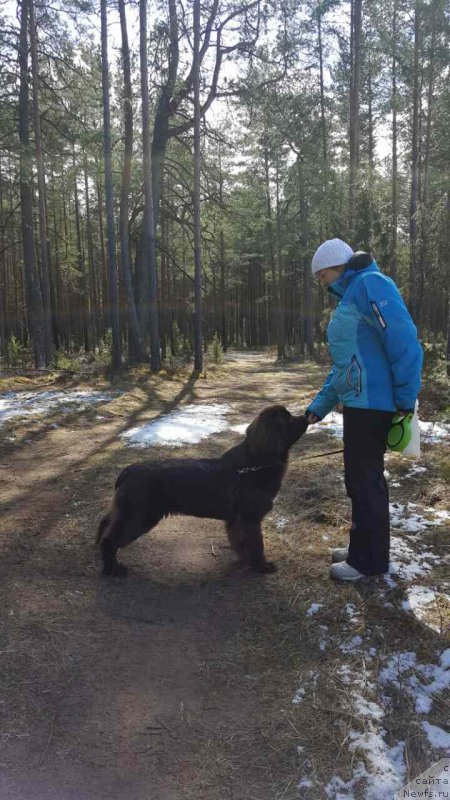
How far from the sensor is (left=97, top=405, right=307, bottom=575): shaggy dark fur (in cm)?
373

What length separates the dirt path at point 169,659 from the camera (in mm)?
2154

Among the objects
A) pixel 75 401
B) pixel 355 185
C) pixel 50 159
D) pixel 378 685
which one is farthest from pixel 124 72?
pixel 378 685

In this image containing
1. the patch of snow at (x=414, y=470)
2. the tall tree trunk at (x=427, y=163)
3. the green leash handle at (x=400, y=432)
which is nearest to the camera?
the green leash handle at (x=400, y=432)

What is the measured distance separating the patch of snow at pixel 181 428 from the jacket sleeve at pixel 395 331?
467 cm

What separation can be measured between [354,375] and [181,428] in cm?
554

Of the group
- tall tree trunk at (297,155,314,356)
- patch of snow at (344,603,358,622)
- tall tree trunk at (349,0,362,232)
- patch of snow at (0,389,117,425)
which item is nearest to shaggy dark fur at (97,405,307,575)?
patch of snow at (344,603,358,622)

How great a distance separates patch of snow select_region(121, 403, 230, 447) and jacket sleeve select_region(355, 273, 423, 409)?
4670 millimetres

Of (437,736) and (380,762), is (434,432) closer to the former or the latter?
(437,736)

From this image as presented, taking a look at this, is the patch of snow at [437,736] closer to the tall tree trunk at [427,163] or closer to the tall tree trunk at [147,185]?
the tall tree trunk at [147,185]

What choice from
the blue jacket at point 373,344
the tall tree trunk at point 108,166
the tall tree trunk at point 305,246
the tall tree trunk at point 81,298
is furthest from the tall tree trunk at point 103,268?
the blue jacket at point 373,344

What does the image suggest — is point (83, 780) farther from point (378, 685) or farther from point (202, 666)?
point (378, 685)

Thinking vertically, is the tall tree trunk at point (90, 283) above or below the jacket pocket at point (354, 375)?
above

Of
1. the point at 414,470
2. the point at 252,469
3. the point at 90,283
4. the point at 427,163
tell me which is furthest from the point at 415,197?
the point at 90,283

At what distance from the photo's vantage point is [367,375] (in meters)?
3.31
